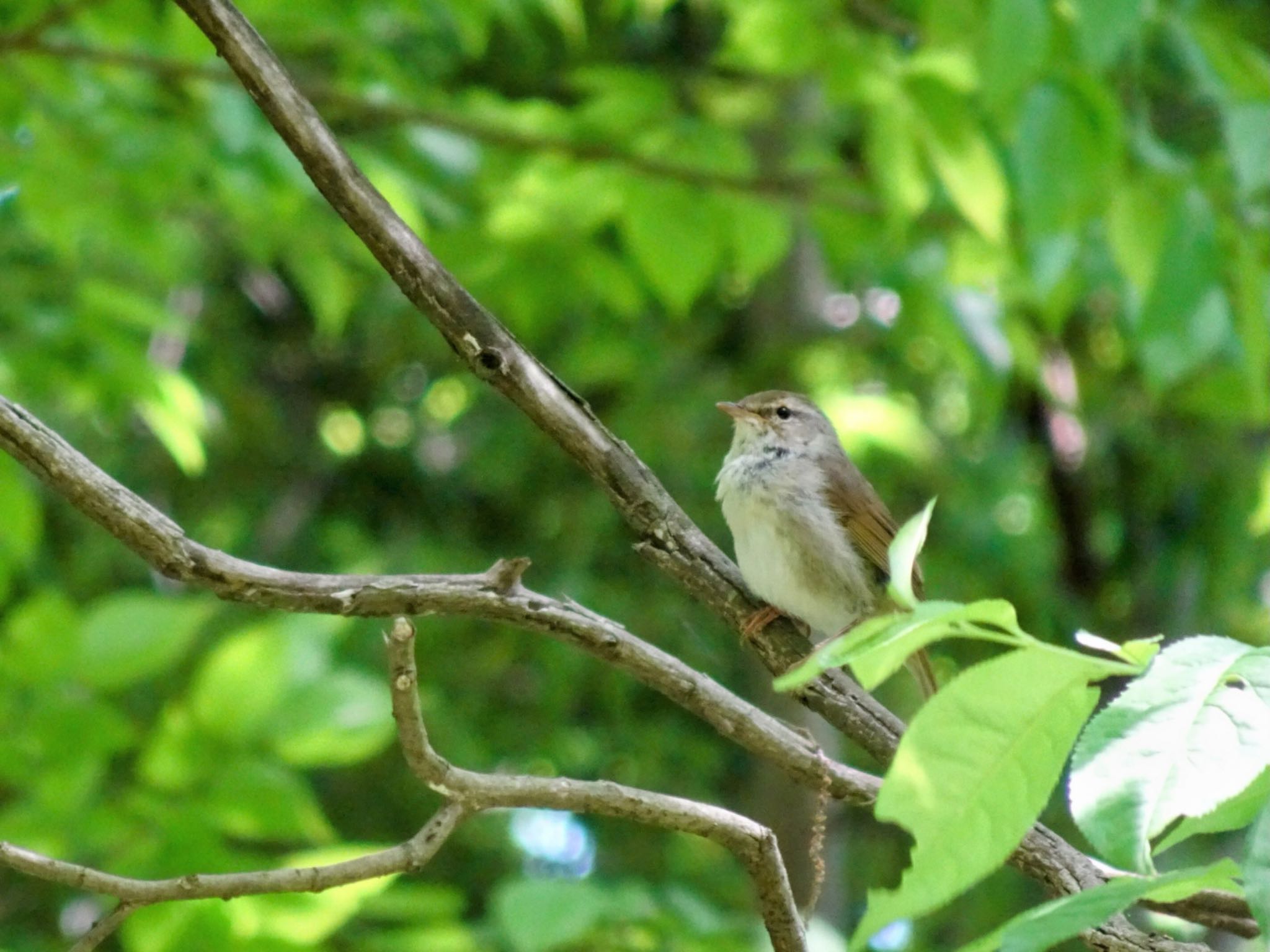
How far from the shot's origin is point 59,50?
4.00m

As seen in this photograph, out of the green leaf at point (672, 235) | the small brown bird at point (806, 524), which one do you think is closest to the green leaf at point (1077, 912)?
the small brown bird at point (806, 524)

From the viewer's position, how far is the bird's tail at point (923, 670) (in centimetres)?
429

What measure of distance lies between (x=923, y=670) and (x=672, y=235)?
5.17ft

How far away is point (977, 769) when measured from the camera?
47.9 inches

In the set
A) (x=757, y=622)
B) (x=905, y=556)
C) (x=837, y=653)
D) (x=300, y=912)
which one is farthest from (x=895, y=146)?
(x=837, y=653)

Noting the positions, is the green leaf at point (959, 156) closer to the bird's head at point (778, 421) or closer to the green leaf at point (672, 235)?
the green leaf at point (672, 235)

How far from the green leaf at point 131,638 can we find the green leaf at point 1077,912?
9.21 ft

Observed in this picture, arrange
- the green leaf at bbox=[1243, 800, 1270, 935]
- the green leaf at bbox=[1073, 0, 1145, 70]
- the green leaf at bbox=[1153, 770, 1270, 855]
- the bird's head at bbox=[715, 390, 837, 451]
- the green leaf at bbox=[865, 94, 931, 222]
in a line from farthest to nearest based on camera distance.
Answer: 1. the bird's head at bbox=[715, 390, 837, 451]
2. the green leaf at bbox=[865, 94, 931, 222]
3. the green leaf at bbox=[1073, 0, 1145, 70]
4. the green leaf at bbox=[1153, 770, 1270, 855]
5. the green leaf at bbox=[1243, 800, 1270, 935]

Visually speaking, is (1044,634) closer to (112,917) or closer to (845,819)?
(845,819)

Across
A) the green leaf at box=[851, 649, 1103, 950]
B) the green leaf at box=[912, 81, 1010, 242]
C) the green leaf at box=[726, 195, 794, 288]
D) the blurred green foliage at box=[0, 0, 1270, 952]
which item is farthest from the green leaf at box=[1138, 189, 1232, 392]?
the green leaf at box=[851, 649, 1103, 950]

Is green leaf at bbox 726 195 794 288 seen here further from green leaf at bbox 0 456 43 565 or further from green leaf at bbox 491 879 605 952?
green leaf at bbox 0 456 43 565

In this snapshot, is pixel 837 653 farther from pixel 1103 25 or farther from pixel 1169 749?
pixel 1103 25

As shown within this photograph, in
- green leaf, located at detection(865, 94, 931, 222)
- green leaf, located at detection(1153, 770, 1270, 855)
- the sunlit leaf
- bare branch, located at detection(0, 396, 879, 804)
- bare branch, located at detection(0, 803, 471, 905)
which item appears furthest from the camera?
green leaf, located at detection(865, 94, 931, 222)

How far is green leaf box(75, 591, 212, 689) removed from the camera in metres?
3.63
